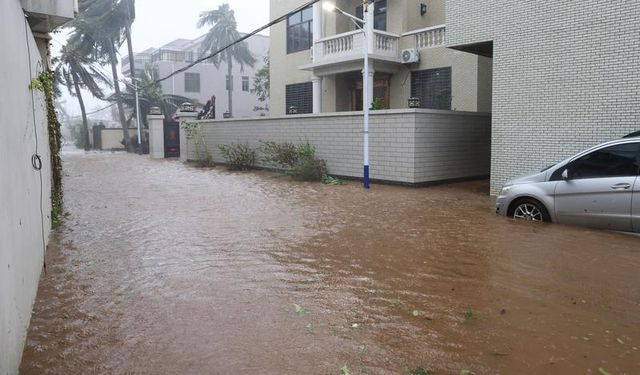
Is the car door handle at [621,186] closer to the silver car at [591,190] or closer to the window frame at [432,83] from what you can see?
the silver car at [591,190]

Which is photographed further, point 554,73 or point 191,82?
point 191,82

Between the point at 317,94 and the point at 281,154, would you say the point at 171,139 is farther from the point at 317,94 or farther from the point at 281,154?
the point at 281,154

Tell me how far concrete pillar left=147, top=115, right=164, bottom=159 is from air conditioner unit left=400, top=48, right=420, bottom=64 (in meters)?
15.4

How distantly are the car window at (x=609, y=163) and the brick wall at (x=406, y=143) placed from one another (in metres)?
6.56

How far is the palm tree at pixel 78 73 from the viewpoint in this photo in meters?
45.3

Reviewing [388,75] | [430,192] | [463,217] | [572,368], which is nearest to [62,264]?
[572,368]

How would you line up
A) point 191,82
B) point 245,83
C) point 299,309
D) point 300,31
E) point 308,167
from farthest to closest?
1. point 245,83
2. point 191,82
3. point 300,31
4. point 308,167
5. point 299,309

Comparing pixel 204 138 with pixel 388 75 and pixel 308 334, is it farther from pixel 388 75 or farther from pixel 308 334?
pixel 308 334

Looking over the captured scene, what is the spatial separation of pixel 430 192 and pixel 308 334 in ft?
33.3

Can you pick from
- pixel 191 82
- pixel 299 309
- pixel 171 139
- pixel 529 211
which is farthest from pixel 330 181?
pixel 191 82

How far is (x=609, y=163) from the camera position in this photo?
8211mm

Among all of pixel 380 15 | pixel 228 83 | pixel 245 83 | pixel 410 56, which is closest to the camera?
pixel 410 56

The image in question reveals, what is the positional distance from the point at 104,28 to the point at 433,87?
34.7 meters

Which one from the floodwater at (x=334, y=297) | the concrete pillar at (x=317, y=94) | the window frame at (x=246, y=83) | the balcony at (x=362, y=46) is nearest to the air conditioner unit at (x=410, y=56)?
the balcony at (x=362, y=46)
